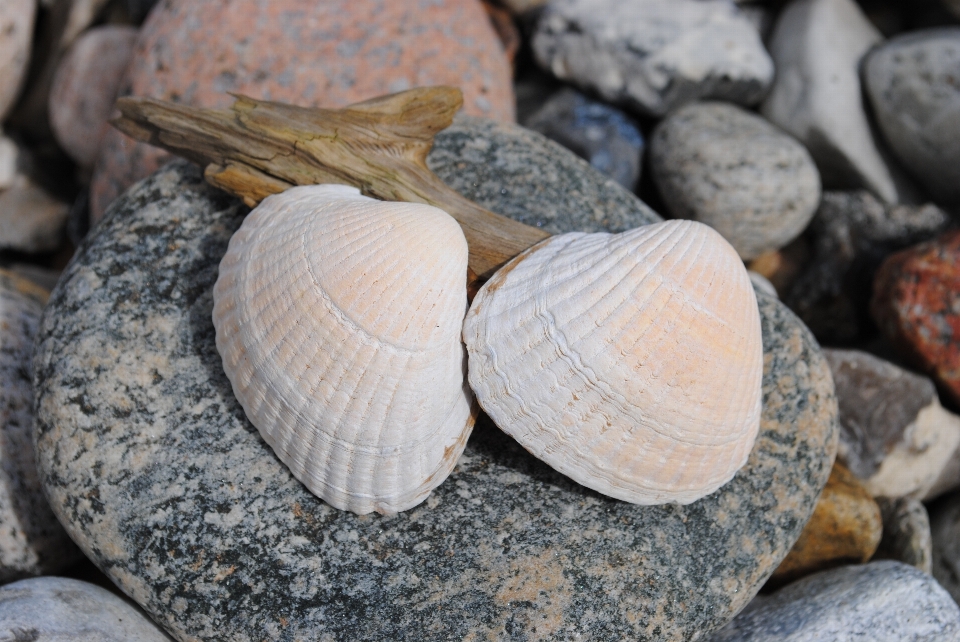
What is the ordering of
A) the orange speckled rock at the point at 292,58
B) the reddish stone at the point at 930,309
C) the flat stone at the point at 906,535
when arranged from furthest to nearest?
the orange speckled rock at the point at 292,58 < the reddish stone at the point at 930,309 < the flat stone at the point at 906,535

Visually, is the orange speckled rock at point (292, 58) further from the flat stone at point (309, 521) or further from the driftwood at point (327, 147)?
the flat stone at point (309, 521)

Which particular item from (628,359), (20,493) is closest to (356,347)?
(628,359)

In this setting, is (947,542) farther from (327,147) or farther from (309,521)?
(327,147)

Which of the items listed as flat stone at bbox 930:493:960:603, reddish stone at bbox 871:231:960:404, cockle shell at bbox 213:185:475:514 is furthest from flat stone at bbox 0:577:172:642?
reddish stone at bbox 871:231:960:404

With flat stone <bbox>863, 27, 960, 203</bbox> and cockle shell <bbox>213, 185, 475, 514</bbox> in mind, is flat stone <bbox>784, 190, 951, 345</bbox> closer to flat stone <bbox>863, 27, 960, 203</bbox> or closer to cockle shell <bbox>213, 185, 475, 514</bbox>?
flat stone <bbox>863, 27, 960, 203</bbox>

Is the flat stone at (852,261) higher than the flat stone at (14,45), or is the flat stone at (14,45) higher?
the flat stone at (14,45)

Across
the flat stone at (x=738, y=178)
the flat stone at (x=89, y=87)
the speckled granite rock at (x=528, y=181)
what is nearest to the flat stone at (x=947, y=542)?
the flat stone at (x=738, y=178)
